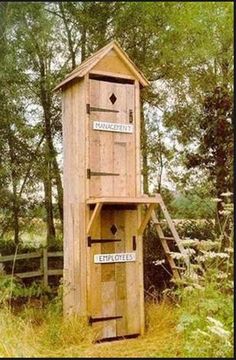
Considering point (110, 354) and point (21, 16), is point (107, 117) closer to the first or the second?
point (21, 16)

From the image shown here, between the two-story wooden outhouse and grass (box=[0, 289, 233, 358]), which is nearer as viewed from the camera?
grass (box=[0, 289, 233, 358])

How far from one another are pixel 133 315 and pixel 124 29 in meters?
4.59

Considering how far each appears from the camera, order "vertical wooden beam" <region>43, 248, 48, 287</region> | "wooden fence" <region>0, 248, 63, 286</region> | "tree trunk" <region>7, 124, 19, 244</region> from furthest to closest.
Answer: "tree trunk" <region>7, 124, 19, 244</region>, "vertical wooden beam" <region>43, 248, 48, 287</region>, "wooden fence" <region>0, 248, 63, 286</region>

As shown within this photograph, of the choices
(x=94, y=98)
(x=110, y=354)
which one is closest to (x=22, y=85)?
(x=94, y=98)

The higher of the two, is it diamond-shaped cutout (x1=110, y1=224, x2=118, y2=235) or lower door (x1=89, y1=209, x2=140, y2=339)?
diamond-shaped cutout (x1=110, y1=224, x2=118, y2=235)

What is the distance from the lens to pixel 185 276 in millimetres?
6418

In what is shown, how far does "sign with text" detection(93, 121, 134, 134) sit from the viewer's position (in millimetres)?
6500

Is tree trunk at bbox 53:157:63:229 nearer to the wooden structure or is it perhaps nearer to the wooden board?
the wooden structure

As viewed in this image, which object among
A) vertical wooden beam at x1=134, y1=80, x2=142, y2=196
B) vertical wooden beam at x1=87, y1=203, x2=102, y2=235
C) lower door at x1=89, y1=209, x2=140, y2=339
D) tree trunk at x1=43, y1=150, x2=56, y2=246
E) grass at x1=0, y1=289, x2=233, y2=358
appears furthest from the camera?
tree trunk at x1=43, y1=150, x2=56, y2=246

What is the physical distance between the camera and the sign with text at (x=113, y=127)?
650cm

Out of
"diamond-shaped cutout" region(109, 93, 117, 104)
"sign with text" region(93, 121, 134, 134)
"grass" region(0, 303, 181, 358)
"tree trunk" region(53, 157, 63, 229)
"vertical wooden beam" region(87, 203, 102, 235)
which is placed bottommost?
"grass" region(0, 303, 181, 358)

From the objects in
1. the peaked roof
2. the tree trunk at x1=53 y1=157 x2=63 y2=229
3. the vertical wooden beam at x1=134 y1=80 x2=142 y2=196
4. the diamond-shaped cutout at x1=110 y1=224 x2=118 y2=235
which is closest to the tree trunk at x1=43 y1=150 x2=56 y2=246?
the tree trunk at x1=53 y1=157 x2=63 y2=229

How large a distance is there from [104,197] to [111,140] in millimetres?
785

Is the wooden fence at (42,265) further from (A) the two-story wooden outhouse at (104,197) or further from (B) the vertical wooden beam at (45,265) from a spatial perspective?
(A) the two-story wooden outhouse at (104,197)
